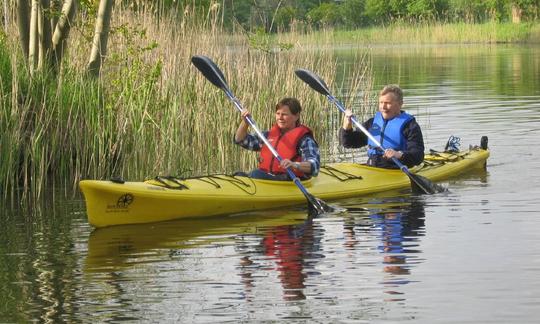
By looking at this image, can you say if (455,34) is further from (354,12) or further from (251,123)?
(251,123)

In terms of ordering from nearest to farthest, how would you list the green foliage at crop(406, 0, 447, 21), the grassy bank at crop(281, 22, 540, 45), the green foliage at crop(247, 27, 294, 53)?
the green foliage at crop(247, 27, 294, 53), the grassy bank at crop(281, 22, 540, 45), the green foliage at crop(406, 0, 447, 21)

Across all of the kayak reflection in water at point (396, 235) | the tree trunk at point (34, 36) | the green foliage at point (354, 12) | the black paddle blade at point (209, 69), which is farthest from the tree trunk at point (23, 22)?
the green foliage at point (354, 12)

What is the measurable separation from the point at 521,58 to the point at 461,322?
28.8m

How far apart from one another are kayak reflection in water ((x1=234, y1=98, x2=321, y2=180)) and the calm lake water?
16.4 inches

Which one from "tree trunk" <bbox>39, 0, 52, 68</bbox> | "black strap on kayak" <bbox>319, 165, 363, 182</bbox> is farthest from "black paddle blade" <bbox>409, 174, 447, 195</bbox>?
"tree trunk" <bbox>39, 0, 52, 68</bbox>

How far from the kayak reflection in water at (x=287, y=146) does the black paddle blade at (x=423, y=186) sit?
3.68 ft

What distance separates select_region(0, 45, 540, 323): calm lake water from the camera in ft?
20.4

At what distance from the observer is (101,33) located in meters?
11.8

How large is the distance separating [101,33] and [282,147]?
103 inches

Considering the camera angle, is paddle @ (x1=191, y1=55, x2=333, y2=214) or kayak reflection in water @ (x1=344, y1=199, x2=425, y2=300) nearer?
kayak reflection in water @ (x1=344, y1=199, x2=425, y2=300)

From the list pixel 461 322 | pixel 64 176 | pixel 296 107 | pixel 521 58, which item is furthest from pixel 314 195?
pixel 521 58

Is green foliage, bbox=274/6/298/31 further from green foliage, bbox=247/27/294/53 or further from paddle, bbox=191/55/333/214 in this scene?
paddle, bbox=191/55/333/214

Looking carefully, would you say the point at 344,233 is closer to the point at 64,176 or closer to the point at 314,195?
the point at 314,195

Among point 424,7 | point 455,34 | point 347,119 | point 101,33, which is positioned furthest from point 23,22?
point 424,7
